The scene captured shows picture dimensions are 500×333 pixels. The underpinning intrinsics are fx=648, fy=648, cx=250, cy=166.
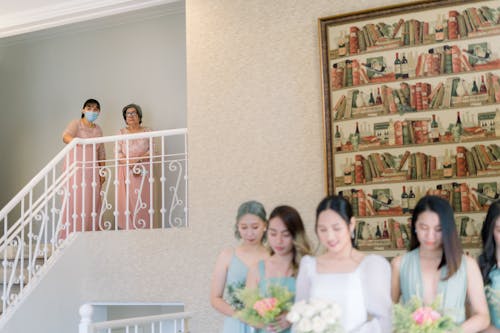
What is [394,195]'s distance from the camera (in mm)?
4996

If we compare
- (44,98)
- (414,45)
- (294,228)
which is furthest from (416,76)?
(44,98)

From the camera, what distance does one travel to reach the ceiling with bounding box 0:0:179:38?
22.1 feet

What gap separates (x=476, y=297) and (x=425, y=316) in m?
0.49

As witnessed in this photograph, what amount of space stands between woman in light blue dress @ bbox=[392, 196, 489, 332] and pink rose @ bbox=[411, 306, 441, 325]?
25 cm

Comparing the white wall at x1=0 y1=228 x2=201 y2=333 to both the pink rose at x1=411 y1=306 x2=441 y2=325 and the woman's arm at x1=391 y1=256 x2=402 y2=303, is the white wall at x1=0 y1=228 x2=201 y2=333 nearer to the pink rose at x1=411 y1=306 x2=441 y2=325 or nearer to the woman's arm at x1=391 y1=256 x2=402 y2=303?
the woman's arm at x1=391 y1=256 x2=402 y2=303

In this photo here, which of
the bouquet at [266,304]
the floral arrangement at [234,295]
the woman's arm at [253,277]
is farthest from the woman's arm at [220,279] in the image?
the bouquet at [266,304]

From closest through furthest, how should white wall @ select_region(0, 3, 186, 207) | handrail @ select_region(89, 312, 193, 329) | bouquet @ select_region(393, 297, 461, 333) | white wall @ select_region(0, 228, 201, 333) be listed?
1. bouquet @ select_region(393, 297, 461, 333)
2. handrail @ select_region(89, 312, 193, 329)
3. white wall @ select_region(0, 228, 201, 333)
4. white wall @ select_region(0, 3, 186, 207)

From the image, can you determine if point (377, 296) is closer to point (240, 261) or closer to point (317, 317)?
point (317, 317)

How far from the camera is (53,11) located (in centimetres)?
714

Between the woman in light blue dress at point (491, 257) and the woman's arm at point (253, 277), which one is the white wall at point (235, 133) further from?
the woman in light blue dress at point (491, 257)

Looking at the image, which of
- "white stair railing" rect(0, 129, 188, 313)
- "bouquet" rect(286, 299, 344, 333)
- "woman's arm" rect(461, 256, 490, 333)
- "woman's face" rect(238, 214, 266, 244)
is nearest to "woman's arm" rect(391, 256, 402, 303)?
"woman's arm" rect(461, 256, 490, 333)

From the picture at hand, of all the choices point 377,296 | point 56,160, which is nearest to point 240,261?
point 377,296

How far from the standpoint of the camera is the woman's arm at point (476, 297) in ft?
9.85

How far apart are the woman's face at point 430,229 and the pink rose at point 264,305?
762mm
